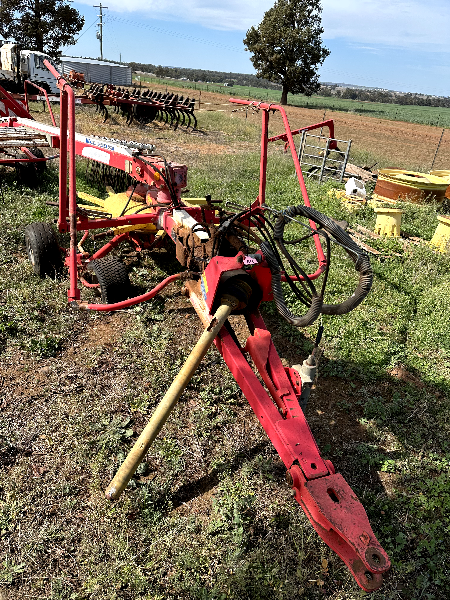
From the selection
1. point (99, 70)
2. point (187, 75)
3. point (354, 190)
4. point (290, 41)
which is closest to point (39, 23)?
point (99, 70)

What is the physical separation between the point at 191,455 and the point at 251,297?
1.26 meters

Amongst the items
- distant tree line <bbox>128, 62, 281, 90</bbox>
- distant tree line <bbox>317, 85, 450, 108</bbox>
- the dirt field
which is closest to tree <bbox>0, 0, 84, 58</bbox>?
the dirt field

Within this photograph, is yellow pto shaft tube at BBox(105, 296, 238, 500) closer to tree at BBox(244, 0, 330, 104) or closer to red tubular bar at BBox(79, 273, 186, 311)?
red tubular bar at BBox(79, 273, 186, 311)

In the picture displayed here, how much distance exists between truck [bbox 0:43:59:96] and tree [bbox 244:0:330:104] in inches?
810

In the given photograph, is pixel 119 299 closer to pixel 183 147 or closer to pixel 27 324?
pixel 27 324

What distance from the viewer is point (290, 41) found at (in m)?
36.5

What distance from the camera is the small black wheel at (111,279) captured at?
14.6 ft

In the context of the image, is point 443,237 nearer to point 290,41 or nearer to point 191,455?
point 191,455

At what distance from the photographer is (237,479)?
310 centimetres

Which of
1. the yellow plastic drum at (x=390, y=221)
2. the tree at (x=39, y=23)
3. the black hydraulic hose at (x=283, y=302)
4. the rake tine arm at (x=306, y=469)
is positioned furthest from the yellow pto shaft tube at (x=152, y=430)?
the tree at (x=39, y=23)

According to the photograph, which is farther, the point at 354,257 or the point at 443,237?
the point at 443,237

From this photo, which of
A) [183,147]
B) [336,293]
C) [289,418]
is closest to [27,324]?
[289,418]

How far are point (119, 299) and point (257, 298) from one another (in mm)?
2067

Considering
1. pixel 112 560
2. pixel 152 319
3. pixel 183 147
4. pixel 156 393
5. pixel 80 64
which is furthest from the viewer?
pixel 80 64
